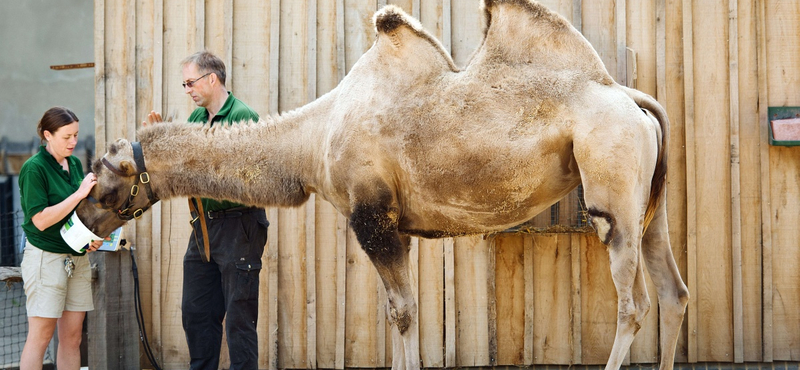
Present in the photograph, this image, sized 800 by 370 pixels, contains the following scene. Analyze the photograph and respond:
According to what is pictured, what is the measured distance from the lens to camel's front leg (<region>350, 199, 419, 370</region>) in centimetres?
436

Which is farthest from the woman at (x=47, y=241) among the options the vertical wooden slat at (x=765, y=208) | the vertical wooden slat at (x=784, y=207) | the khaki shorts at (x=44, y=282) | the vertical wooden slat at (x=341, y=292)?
the vertical wooden slat at (x=784, y=207)

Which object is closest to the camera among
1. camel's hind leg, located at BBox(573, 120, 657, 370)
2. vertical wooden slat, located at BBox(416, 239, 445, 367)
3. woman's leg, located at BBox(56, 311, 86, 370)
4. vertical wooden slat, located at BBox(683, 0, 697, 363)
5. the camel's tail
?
camel's hind leg, located at BBox(573, 120, 657, 370)

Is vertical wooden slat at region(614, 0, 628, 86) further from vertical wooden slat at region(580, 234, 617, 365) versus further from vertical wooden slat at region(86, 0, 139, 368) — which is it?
vertical wooden slat at region(86, 0, 139, 368)

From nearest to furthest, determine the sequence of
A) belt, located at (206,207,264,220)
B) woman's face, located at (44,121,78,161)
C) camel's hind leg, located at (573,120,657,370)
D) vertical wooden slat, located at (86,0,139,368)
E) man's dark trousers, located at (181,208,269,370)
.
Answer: camel's hind leg, located at (573,120,657,370), man's dark trousers, located at (181,208,269,370), belt, located at (206,207,264,220), woman's face, located at (44,121,78,161), vertical wooden slat, located at (86,0,139,368)

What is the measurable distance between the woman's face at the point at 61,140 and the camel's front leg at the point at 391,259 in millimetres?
2170

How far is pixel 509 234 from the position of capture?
6086 mm

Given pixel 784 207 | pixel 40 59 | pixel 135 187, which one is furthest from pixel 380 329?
pixel 40 59

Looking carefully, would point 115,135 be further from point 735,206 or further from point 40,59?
point 735,206

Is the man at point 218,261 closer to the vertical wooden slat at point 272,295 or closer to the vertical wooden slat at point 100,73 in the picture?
the vertical wooden slat at point 272,295

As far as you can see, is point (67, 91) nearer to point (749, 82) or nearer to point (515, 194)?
point (515, 194)

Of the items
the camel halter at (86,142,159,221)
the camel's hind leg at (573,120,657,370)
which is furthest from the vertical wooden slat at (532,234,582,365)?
the camel halter at (86,142,159,221)

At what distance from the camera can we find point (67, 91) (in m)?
7.95

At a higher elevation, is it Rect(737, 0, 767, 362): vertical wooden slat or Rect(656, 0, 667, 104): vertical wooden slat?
Rect(656, 0, 667, 104): vertical wooden slat

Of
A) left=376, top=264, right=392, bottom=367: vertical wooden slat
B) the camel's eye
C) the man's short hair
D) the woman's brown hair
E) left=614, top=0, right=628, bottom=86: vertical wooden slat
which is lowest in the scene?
left=376, top=264, right=392, bottom=367: vertical wooden slat
